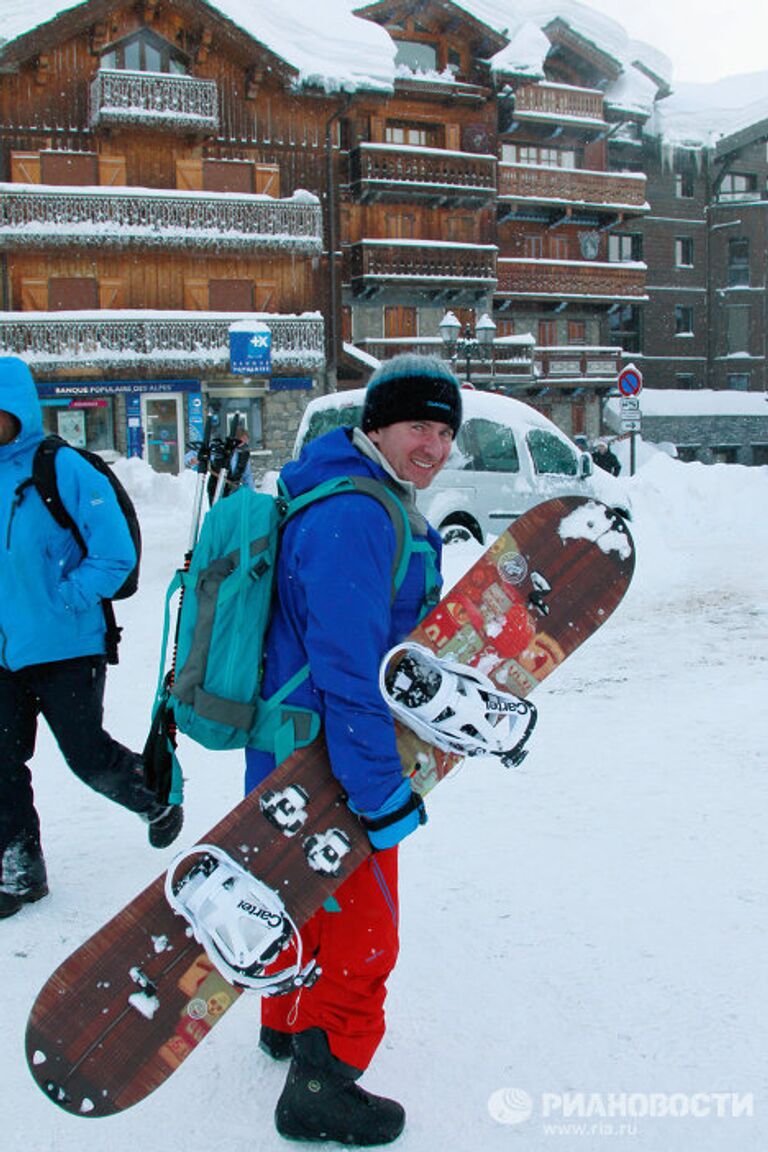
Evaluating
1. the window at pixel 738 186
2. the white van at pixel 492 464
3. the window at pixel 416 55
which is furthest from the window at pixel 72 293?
the window at pixel 738 186

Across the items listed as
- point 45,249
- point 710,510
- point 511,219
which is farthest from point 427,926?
Answer: point 511,219

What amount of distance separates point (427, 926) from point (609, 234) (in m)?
39.5

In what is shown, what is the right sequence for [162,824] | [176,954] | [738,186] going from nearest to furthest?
[176,954] → [162,824] → [738,186]

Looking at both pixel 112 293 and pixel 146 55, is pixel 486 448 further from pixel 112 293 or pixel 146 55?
pixel 146 55

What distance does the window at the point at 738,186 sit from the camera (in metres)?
42.5

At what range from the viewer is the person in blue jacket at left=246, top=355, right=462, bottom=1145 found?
2068 millimetres

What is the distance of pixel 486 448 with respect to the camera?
10.9m

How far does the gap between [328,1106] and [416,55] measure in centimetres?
3579

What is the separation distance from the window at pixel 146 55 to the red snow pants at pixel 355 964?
29.7 metres

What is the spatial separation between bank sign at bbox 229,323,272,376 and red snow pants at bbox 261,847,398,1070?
2583 cm

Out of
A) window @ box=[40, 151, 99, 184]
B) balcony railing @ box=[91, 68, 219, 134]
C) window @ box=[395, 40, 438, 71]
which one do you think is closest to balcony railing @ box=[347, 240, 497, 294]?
balcony railing @ box=[91, 68, 219, 134]

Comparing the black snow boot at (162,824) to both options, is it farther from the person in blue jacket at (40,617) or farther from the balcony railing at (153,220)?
the balcony railing at (153,220)

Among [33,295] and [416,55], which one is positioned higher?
[416,55]

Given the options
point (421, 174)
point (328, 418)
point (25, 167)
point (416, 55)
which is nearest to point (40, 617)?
point (328, 418)
